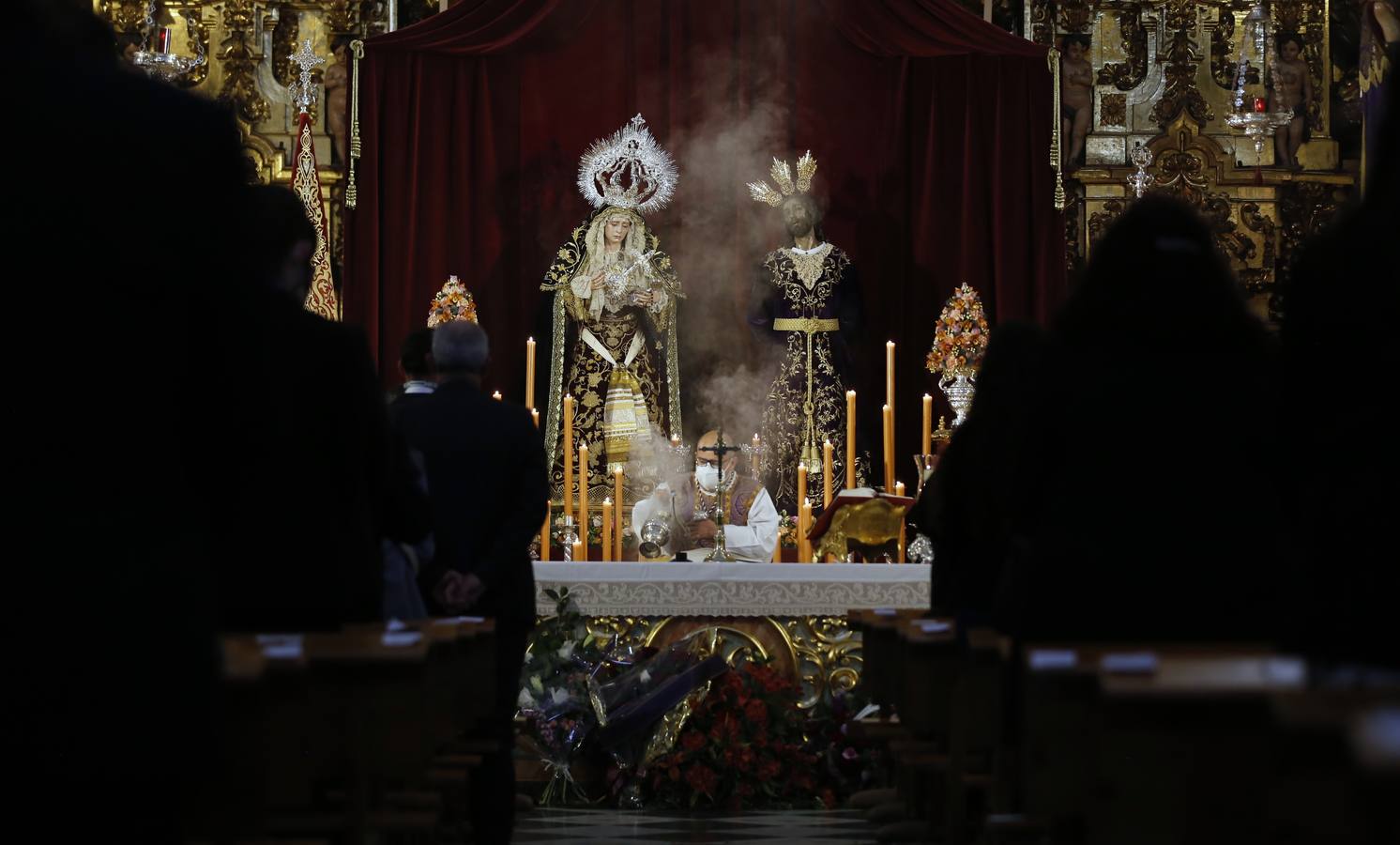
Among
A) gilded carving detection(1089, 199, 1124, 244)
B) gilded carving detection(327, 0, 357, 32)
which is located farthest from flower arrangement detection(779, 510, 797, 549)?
gilded carving detection(327, 0, 357, 32)

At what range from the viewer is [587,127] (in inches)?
515

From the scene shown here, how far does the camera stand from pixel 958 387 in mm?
11656

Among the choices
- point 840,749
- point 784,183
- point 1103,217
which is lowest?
point 840,749

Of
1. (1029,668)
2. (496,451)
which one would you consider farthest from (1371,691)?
(496,451)

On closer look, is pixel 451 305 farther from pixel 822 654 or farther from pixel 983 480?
pixel 983 480

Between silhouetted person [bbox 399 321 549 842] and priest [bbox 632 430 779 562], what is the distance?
3.19 m

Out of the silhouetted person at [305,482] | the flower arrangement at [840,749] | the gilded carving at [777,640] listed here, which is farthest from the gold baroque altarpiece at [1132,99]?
the silhouetted person at [305,482]

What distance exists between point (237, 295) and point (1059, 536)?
2.21 m

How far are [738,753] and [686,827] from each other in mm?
705

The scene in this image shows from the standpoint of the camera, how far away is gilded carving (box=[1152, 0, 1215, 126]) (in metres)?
12.7

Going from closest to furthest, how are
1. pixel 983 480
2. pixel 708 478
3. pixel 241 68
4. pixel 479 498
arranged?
1. pixel 983 480
2. pixel 479 498
3. pixel 708 478
4. pixel 241 68

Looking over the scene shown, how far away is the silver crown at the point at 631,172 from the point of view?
40.8 ft

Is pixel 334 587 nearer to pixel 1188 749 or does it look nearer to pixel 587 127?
pixel 1188 749

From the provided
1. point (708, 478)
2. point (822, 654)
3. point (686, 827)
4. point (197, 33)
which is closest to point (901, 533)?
point (822, 654)
